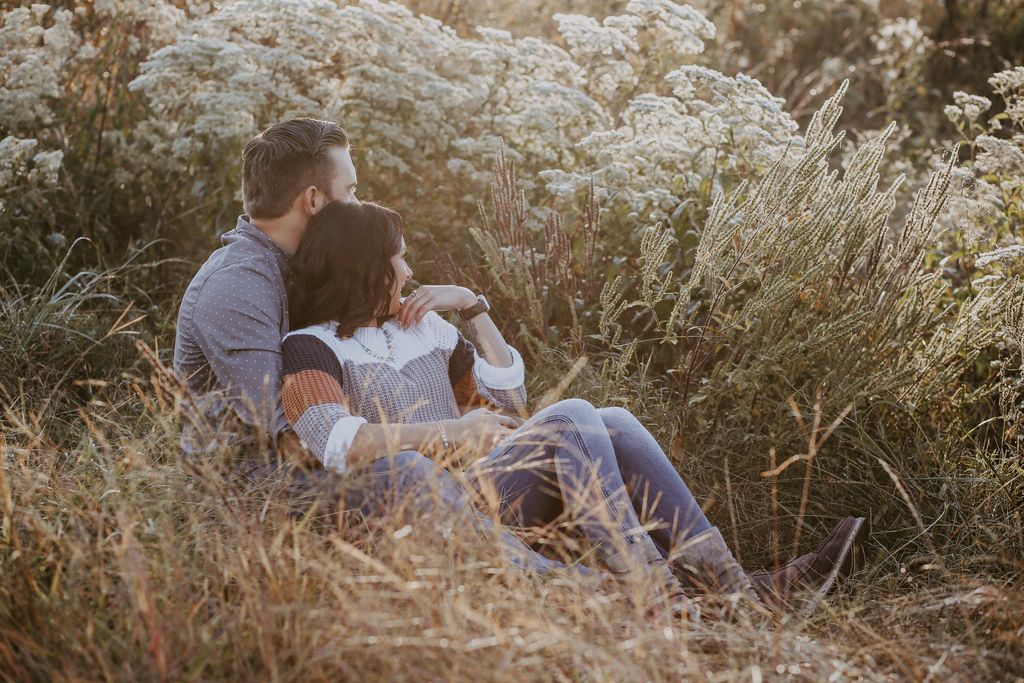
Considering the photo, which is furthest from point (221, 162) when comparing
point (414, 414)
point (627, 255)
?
point (414, 414)

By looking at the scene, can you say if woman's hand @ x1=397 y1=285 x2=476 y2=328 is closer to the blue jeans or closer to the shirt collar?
the shirt collar

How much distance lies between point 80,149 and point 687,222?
2.69 metres

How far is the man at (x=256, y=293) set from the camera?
258 cm

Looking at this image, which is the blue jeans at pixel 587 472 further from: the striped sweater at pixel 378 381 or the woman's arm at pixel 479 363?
the woman's arm at pixel 479 363

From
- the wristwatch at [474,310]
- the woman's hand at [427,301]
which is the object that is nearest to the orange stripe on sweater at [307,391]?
the woman's hand at [427,301]

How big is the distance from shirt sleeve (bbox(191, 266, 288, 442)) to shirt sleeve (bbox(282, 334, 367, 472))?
0.14 ft

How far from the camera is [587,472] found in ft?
8.51

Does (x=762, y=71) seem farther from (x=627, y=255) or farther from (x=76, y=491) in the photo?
(x=76, y=491)

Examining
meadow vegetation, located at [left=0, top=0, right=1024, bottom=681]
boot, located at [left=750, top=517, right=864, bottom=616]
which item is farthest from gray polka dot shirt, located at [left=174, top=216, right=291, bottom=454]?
boot, located at [left=750, top=517, right=864, bottom=616]

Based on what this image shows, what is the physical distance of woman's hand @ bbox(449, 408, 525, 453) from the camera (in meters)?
2.68

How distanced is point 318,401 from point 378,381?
250 millimetres

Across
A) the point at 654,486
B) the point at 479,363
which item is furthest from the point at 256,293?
the point at 654,486

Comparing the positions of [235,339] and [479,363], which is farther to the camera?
[479,363]

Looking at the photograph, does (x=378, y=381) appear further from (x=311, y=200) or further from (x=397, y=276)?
(x=311, y=200)
